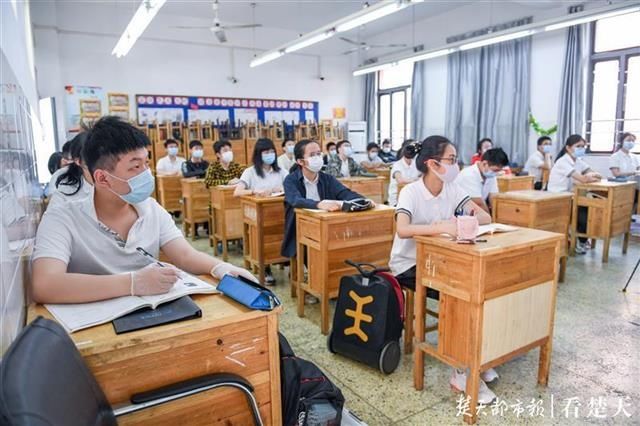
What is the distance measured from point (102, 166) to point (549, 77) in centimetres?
796

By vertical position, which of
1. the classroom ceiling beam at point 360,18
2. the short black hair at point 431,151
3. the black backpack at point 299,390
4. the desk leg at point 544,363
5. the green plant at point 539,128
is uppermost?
the classroom ceiling beam at point 360,18

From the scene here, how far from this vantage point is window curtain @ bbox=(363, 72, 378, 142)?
11.0m

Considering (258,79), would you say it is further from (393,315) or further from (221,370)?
(221,370)

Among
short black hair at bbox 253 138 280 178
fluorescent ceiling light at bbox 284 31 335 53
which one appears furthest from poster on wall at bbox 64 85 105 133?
short black hair at bbox 253 138 280 178

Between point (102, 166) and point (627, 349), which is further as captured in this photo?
point (627, 349)

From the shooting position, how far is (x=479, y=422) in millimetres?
1958

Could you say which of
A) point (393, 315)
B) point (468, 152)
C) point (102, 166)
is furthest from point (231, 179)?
point (468, 152)

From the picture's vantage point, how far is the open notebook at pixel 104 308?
1052 millimetres

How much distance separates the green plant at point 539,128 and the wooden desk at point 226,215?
5.52 m

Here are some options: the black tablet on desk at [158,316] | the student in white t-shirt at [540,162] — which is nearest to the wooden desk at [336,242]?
the black tablet on desk at [158,316]

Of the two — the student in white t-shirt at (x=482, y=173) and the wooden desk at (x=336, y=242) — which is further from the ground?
the student in white t-shirt at (x=482, y=173)

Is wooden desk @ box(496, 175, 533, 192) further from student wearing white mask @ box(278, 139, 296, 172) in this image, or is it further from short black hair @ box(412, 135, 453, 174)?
short black hair @ box(412, 135, 453, 174)

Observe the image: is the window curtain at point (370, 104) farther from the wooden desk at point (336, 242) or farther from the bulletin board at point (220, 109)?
the wooden desk at point (336, 242)

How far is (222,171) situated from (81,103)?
4.37 m
